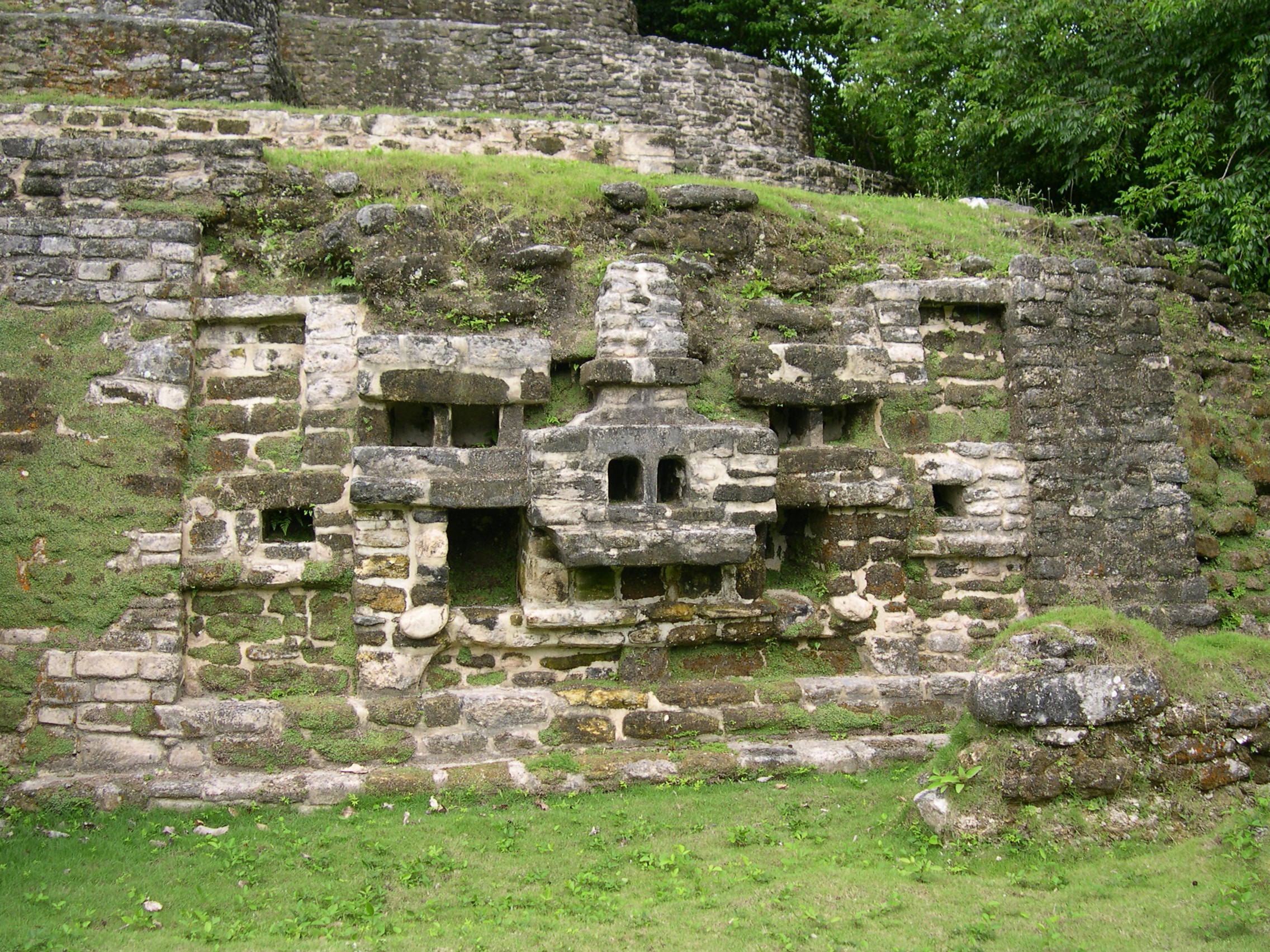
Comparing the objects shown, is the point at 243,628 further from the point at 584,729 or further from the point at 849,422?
the point at 849,422

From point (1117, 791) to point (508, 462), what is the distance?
3.71 meters

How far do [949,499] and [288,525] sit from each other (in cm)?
453

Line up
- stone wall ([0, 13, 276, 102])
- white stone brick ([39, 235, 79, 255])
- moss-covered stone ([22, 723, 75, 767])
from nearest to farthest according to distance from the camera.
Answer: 1. moss-covered stone ([22, 723, 75, 767])
2. white stone brick ([39, 235, 79, 255])
3. stone wall ([0, 13, 276, 102])

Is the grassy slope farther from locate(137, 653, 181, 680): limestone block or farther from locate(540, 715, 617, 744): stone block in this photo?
locate(540, 715, 617, 744): stone block

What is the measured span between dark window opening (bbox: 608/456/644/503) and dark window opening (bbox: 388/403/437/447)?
1.20m

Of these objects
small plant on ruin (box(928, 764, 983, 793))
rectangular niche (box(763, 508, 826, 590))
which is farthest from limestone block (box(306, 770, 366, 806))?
small plant on ruin (box(928, 764, 983, 793))

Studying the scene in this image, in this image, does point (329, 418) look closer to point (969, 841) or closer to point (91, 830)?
point (91, 830)

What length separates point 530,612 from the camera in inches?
254

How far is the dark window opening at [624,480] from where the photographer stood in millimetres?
6664

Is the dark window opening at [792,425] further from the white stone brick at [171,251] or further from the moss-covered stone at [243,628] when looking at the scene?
the white stone brick at [171,251]

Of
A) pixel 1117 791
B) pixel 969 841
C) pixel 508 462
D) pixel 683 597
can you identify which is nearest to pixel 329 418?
pixel 508 462

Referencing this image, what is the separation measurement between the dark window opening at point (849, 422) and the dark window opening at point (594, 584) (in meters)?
1.97

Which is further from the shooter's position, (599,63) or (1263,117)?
(599,63)

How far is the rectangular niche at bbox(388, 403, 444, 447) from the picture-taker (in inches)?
279
